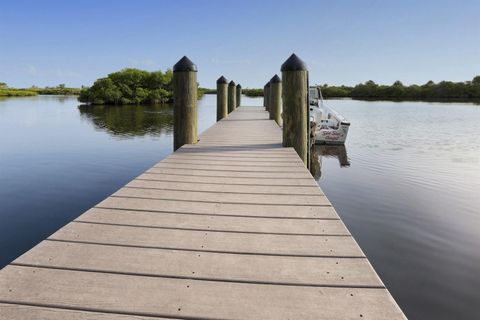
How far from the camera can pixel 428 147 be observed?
1576cm

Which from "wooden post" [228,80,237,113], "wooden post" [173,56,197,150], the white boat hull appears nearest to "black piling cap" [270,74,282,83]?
the white boat hull

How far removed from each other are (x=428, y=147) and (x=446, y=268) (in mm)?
12348

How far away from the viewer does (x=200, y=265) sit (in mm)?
2176

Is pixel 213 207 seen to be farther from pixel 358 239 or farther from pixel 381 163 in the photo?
pixel 381 163

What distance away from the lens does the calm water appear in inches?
190

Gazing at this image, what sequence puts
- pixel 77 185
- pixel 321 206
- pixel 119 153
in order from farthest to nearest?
pixel 119 153
pixel 77 185
pixel 321 206

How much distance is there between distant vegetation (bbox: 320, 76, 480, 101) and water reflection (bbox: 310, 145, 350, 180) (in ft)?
232

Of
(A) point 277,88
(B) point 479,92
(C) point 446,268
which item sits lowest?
(C) point 446,268

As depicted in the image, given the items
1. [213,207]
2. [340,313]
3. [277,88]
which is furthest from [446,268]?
[277,88]

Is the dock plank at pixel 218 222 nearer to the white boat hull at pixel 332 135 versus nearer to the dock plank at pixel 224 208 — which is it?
the dock plank at pixel 224 208

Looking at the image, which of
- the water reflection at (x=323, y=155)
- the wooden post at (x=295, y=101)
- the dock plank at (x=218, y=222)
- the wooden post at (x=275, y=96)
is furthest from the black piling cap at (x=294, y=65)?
the wooden post at (x=275, y=96)

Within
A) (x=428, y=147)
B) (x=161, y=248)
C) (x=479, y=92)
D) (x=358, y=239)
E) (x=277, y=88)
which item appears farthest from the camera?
(x=479, y=92)

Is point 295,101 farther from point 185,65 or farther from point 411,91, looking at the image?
point 411,91

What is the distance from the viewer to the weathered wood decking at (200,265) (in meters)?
1.75
